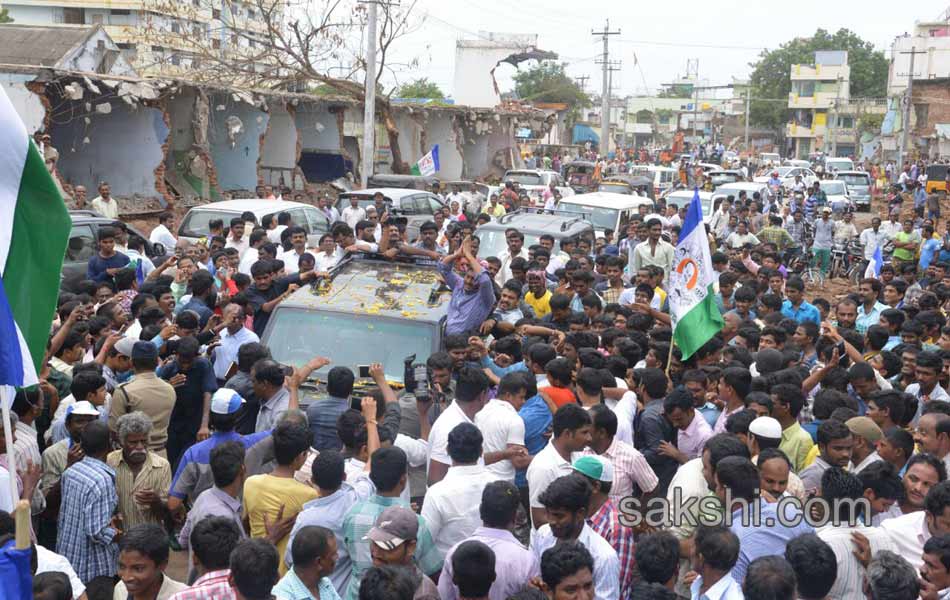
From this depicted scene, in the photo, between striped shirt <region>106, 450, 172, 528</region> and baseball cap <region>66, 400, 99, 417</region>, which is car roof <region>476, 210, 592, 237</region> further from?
striped shirt <region>106, 450, 172, 528</region>

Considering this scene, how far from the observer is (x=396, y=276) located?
9062 millimetres

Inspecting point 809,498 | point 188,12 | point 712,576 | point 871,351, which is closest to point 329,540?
point 712,576

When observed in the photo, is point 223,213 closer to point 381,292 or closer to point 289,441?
point 381,292

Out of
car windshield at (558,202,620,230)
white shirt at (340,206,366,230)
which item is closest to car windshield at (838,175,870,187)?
car windshield at (558,202,620,230)

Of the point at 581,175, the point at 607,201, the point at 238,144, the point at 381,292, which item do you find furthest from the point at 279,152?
the point at 381,292

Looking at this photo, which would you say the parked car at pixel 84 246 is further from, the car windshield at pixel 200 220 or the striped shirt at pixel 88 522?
the striped shirt at pixel 88 522

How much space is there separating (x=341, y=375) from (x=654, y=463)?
1.91 meters

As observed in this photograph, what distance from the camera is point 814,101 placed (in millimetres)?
88938

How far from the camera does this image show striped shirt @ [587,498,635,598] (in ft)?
16.2

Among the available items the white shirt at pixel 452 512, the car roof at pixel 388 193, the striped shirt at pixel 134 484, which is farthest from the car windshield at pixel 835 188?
the striped shirt at pixel 134 484

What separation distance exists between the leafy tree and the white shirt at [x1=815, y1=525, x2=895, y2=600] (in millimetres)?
75623

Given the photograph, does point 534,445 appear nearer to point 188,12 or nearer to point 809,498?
point 809,498

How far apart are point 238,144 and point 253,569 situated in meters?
23.3

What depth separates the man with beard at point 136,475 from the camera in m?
5.42
